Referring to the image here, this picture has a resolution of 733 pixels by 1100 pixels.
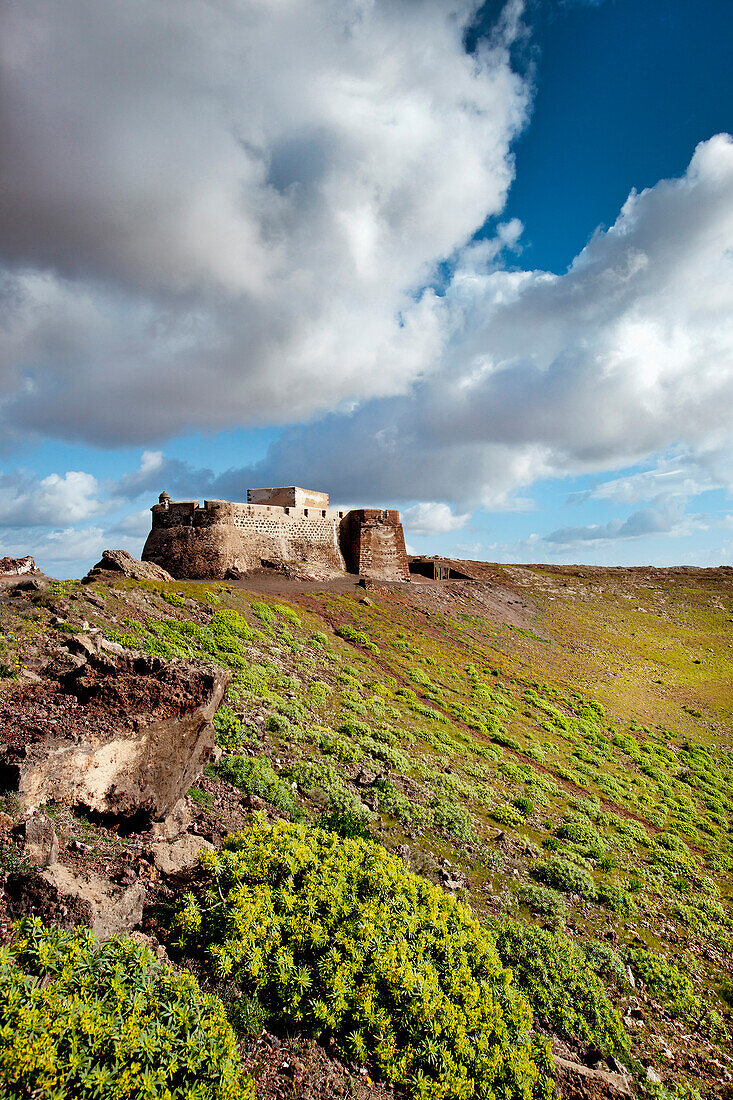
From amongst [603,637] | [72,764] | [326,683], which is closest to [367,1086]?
[72,764]

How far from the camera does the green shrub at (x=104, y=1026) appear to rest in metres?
4.16

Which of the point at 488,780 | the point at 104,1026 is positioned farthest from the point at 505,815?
the point at 104,1026

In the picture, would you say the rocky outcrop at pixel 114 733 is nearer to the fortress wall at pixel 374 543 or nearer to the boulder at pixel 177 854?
the boulder at pixel 177 854

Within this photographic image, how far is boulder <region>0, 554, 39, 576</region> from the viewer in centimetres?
2152

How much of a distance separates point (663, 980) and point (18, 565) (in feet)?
81.8

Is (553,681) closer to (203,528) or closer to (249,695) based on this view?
(249,695)

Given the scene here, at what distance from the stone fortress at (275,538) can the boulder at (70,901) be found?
1183 inches

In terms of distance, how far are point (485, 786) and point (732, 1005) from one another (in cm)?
662

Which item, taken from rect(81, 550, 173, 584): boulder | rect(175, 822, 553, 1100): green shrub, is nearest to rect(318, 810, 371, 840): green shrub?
rect(175, 822, 553, 1100): green shrub

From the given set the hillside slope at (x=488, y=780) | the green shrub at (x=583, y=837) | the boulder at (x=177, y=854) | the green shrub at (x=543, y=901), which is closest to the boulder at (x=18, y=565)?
the hillside slope at (x=488, y=780)

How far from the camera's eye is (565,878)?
11539mm

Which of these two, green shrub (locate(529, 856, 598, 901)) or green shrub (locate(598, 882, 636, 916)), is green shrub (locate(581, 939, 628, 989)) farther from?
green shrub (locate(598, 882, 636, 916))

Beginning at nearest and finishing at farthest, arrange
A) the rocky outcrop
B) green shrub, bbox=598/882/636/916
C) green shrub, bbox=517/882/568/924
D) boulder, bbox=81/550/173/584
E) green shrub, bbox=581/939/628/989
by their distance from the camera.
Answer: the rocky outcrop → green shrub, bbox=581/939/628/989 → green shrub, bbox=517/882/568/924 → green shrub, bbox=598/882/636/916 → boulder, bbox=81/550/173/584

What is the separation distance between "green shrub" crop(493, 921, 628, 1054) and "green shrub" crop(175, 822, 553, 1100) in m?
1.01
